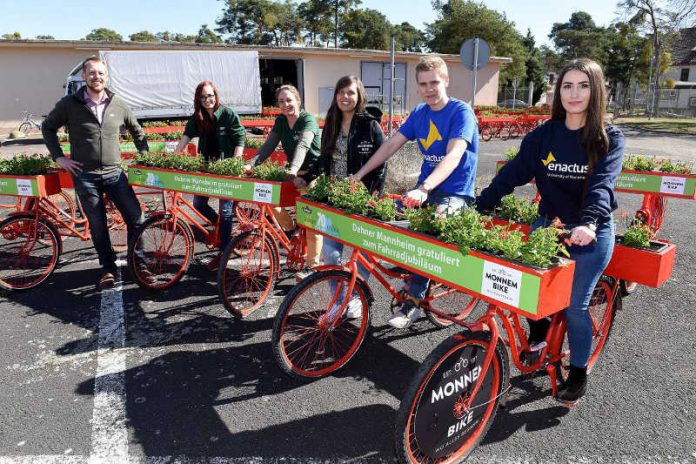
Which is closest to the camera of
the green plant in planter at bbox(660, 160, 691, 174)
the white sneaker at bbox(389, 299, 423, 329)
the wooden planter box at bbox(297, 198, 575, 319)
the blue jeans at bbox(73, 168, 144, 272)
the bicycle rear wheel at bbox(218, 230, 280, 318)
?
the wooden planter box at bbox(297, 198, 575, 319)

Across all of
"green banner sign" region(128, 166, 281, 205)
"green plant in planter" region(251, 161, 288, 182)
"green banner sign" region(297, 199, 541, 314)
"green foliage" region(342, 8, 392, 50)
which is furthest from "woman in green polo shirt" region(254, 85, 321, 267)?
"green foliage" region(342, 8, 392, 50)

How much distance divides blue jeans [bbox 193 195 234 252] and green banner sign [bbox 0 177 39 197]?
1560mm

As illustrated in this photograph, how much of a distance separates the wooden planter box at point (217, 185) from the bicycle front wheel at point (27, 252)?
1.05 m

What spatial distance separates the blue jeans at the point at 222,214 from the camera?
5.18 m

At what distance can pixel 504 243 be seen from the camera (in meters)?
2.43

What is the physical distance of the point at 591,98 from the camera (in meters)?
2.60

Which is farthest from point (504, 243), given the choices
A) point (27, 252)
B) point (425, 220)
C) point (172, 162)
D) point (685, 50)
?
point (685, 50)

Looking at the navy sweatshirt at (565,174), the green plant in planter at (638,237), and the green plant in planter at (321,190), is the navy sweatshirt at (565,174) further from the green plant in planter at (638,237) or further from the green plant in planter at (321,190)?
the green plant in planter at (321,190)

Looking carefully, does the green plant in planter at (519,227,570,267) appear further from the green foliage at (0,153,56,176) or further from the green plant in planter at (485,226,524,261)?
the green foliage at (0,153,56,176)

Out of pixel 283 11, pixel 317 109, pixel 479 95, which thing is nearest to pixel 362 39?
pixel 283 11

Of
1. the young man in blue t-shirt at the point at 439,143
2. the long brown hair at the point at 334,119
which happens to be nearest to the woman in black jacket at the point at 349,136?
the long brown hair at the point at 334,119

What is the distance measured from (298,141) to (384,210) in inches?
68.4

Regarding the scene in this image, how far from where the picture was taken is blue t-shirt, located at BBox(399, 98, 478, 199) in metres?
3.41

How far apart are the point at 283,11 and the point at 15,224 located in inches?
2244
